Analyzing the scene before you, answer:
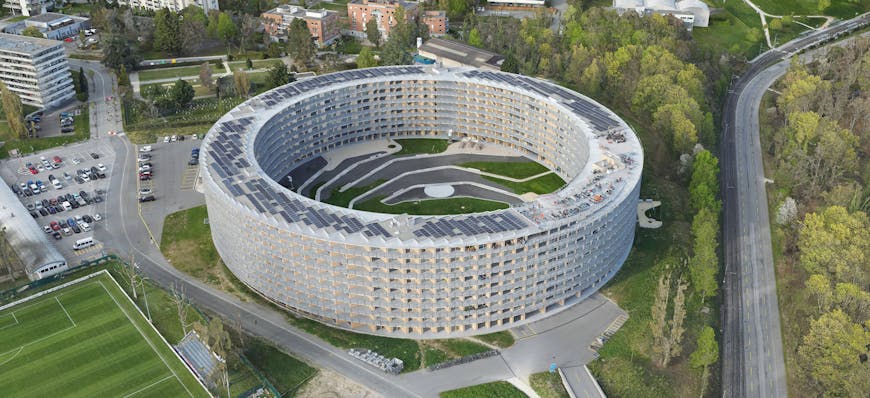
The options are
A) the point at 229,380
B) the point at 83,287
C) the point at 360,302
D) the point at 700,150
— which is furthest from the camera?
the point at 700,150

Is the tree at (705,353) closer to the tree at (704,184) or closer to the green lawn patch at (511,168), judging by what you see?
the tree at (704,184)

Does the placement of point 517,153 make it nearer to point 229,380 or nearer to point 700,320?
point 700,320

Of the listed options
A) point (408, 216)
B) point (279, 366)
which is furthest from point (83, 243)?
point (408, 216)

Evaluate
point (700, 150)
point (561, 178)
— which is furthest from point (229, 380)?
point (700, 150)

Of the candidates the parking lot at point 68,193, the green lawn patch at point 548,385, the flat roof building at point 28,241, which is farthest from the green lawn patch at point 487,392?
the flat roof building at point 28,241

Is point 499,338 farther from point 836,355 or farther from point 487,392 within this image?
point 836,355

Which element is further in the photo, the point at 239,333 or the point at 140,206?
the point at 140,206
